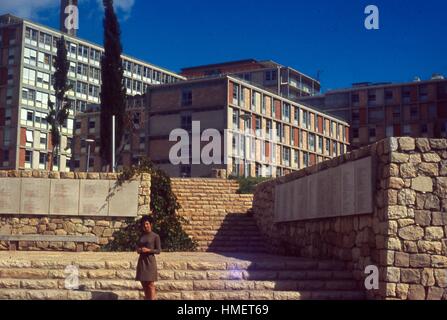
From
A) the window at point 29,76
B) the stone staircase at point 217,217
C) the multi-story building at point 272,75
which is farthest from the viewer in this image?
the multi-story building at point 272,75

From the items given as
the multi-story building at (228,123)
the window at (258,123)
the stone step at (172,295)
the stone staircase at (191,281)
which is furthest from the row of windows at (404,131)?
the stone step at (172,295)

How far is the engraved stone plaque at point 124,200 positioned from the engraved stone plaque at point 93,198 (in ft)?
0.68

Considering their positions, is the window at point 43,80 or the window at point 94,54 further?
the window at point 94,54

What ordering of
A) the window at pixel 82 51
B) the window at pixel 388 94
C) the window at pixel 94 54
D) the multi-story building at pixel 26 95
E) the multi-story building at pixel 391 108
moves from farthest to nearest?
the window at pixel 94 54 < the window at pixel 82 51 < the window at pixel 388 94 < the multi-story building at pixel 391 108 < the multi-story building at pixel 26 95

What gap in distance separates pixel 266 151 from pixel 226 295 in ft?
182

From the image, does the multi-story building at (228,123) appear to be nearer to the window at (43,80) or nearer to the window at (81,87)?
the window at (43,80)

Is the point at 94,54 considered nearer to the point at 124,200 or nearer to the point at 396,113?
the point at 396,113

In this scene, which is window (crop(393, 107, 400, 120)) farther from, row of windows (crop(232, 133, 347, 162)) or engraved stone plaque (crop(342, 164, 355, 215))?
engraved stone plaque (crop(342, 164, 355, 215))

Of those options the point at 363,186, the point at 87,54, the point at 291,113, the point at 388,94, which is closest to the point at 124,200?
the point at 363,186

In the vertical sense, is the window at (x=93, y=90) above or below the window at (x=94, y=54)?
below

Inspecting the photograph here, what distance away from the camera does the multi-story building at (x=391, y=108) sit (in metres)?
75.8

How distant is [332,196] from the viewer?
13023 millimetres
